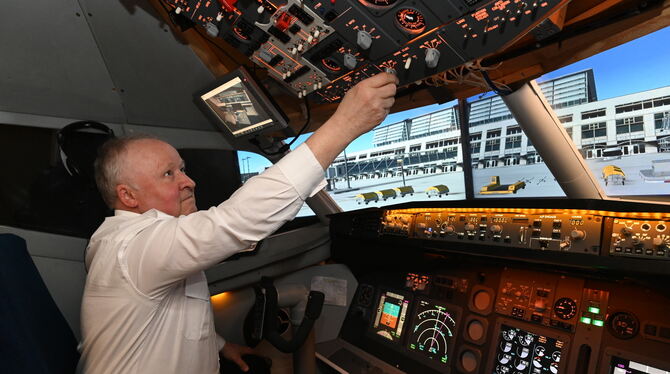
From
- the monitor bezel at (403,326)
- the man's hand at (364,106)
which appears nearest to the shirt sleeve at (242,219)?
the man's hand at (364,106)

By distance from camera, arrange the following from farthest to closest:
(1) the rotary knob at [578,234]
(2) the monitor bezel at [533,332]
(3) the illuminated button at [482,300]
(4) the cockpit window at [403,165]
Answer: (4) the cockpit window at [403,165] < (3) the illuminated button at [482,300] < (2) the monitor bezel at [533,332] < (1) the rotary knob at [578,234]

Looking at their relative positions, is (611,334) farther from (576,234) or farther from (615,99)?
(615,99)

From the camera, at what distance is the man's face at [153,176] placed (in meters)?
1.13

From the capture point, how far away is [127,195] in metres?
1.15

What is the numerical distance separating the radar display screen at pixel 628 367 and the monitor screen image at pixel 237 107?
1834 millimetres

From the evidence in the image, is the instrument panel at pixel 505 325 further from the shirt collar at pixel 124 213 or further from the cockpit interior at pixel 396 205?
the shirt collar at pixel 124 213

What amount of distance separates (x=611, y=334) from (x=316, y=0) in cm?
168

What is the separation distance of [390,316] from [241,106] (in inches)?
59.0

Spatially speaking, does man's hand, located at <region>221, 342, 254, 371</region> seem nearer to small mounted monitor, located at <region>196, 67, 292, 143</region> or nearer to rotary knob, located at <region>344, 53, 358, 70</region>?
small mounted monitor, located at <region>196, 67, 292, 143</region>

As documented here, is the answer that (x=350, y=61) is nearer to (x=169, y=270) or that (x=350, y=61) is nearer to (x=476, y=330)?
(x=169, y=270)

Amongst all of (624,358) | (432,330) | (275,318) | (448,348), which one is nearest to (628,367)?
(624,358)

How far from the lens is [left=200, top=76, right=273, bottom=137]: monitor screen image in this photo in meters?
1.91

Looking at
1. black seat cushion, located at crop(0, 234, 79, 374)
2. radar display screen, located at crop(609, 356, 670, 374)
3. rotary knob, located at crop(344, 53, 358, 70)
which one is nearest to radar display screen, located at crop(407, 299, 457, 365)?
radar display screen, located at crop(609, 356, 670, 374)

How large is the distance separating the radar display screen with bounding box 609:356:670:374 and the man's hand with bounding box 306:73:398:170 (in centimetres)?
140
